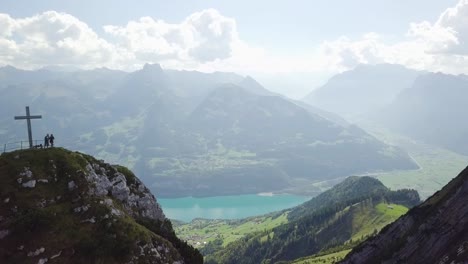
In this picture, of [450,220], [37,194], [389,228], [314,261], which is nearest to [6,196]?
[37,194]

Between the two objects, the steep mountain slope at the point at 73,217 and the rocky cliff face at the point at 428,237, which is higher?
the steep mountain slope at the point at 73,217

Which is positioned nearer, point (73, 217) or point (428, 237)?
point (73, 217)

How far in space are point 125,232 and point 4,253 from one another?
47.2 feet

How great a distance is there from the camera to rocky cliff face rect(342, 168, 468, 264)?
70250mm

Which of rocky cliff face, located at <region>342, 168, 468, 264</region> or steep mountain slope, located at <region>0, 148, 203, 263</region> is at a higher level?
steep mountain slope, located at <region>0, 148, 203, 263</region>

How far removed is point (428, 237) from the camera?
78688 millimetres

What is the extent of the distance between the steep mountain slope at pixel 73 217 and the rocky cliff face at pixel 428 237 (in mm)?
40135

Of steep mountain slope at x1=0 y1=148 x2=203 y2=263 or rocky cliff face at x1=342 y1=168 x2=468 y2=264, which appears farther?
rocky cliff face at x1=342 y1=168 x2=468 y2=264

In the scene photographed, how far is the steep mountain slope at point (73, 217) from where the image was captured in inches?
2083

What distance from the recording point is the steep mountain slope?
52.9 meters

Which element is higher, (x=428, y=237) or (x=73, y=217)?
(x=73, y=217)

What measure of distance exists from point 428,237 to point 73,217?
61.6 metres

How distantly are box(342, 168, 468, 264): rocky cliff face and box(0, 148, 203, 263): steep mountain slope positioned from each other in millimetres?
40135

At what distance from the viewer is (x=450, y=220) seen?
7638cm
